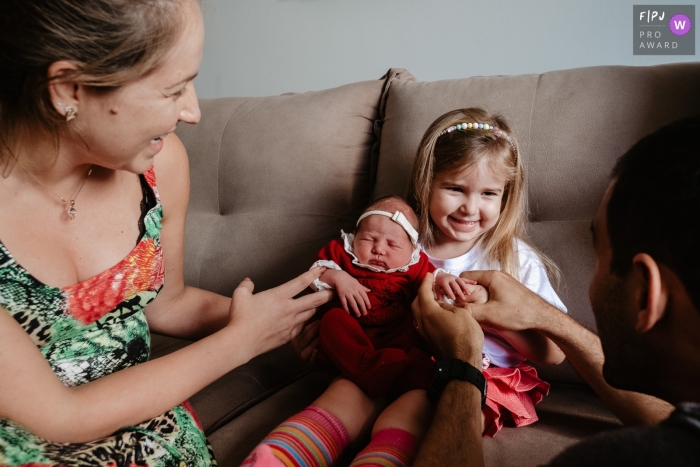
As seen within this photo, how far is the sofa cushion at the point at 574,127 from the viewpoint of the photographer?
137 centimetres

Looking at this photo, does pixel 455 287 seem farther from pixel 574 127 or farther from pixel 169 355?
pixel 169 355

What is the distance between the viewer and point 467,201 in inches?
58.0

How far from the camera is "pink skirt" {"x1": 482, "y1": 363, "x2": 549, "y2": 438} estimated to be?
4.08ft

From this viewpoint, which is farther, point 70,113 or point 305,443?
point 305,443

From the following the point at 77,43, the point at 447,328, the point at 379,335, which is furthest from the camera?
the point at 379,335

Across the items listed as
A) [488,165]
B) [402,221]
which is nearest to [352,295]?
[402,221]

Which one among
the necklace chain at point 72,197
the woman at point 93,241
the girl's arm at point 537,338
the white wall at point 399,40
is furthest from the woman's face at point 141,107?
Answer: the white wall at point 399,40

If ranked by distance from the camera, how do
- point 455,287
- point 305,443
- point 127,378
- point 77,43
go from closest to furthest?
point 77,43 → point 127,378 → point 305,443 → point 455,287

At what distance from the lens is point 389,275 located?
1.47 meters

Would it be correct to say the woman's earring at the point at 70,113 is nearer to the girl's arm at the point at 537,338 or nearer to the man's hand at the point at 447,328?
the man's hand at the point at 447,328

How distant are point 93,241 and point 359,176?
885 mm

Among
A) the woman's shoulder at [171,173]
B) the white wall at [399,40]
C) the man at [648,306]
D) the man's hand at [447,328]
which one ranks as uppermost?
the white wall at [399,40]

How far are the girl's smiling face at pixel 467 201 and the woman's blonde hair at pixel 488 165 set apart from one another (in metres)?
0.02

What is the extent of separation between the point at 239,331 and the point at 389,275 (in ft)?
1.57
